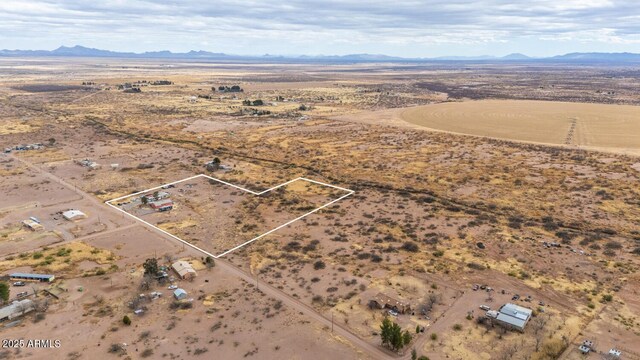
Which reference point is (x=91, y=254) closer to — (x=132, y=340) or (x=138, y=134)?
(x=132, y=340)

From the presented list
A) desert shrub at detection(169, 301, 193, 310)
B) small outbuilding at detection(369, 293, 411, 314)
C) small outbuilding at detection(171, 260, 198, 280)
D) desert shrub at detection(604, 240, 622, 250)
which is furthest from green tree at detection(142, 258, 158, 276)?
desert shrub at detection(604, 240, 622, 250)

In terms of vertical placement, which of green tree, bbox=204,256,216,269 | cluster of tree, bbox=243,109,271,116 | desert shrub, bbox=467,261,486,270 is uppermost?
cluster of tree, bbox=243,109,271,116

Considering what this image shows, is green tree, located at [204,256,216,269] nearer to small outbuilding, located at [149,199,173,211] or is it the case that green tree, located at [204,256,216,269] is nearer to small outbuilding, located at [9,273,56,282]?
small outbuilding, located at [9,273,56,282]

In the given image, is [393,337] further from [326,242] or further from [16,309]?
[16,309]

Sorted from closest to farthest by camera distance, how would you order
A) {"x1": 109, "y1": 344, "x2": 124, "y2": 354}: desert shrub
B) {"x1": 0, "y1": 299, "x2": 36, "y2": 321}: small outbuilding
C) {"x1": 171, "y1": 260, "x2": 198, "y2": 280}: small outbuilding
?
1. {"x1": 109, "y1": 344, "x2": 124, "y2": 354}: desert shrub
2. {"x1": 0, "y1": 299, "x2": 36, "y2": 321}: small outbuilding
3. {"x1": 171, "y1": 260, "x2": 198, "y2": 280}: small outbuilding

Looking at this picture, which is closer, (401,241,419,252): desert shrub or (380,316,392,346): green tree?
(380,316,392,346): green tree

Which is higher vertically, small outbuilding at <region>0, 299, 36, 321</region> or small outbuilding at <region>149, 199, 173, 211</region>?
small outbuilding at <region>149, 199, 173, 211</region>

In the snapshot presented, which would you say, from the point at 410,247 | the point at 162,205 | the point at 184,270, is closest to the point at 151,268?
the point at 184,270
